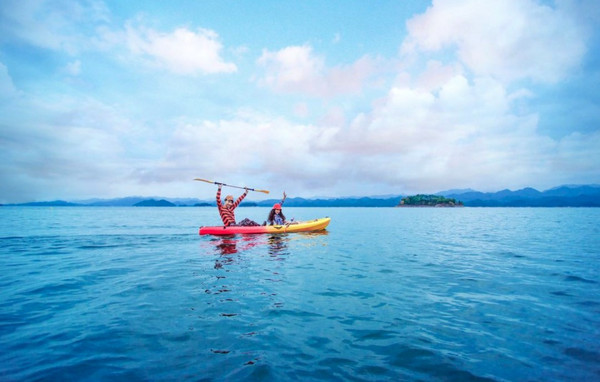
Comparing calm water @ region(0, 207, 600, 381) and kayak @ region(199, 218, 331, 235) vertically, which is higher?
kayak @ region(199, 218, 331, 235)

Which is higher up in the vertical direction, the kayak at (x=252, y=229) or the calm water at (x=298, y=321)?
the kayak at (x=252, y=229)

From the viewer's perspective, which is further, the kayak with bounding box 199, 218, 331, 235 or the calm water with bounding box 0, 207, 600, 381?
the kayak with bounding box 199, 218, 331, 235

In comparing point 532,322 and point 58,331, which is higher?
point 58,331

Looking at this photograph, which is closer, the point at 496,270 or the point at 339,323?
the point at 339,323

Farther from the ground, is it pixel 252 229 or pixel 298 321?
pixel 252 229

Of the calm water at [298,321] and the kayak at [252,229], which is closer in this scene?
the calm water at [298,321]

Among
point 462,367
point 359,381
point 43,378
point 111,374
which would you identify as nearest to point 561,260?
point 462,367

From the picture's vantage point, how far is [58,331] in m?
6.38

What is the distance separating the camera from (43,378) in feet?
15.1

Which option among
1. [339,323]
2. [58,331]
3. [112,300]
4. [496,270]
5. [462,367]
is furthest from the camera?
[496,270]

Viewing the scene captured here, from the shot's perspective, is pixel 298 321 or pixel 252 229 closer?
pixel 298 321

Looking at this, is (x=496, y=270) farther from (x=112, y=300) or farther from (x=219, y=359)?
(x=112, y=300)

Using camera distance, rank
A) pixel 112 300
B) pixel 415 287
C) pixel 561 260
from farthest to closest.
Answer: pixel 561 260 → pixel 415 287 → pixel 112 300

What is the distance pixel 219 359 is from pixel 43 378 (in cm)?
275
